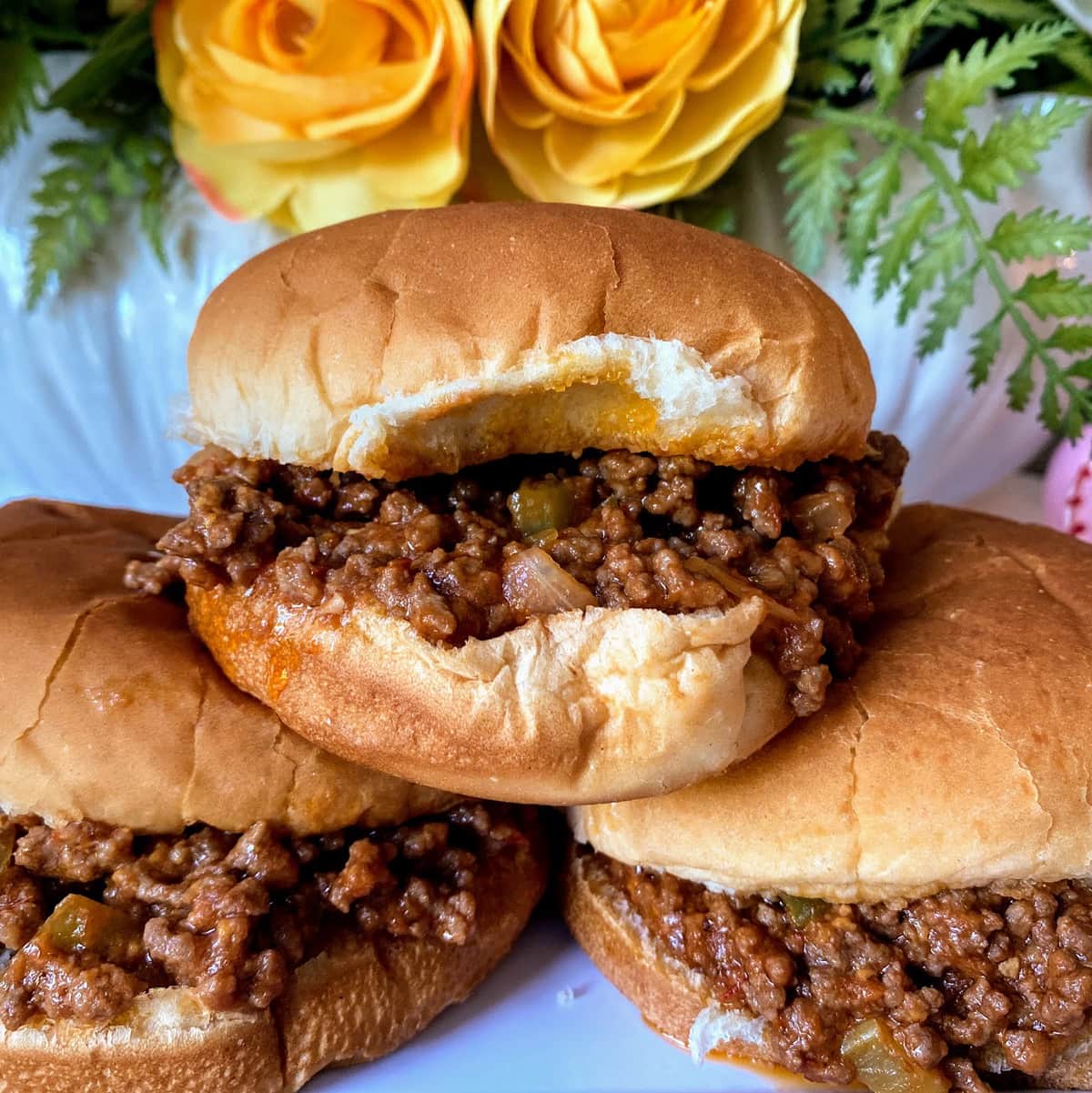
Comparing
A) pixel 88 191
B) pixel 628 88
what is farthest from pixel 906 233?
pixel 88 191

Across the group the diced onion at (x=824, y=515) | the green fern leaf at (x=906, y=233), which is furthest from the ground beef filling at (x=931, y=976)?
the green fern leaf at (x=906, y=233)

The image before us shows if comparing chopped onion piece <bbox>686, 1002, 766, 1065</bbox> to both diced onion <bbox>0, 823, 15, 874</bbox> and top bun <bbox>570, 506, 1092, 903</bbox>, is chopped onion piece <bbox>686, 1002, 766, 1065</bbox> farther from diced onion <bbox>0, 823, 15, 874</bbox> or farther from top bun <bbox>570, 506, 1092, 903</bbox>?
diced onion <bbox>0, 823, 15, 874</bbox>

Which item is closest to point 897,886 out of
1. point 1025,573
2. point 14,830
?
point 1025,573

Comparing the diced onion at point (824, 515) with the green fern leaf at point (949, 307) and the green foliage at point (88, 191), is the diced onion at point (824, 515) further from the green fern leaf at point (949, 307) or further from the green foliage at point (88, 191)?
the green foliage at point (88, 191)

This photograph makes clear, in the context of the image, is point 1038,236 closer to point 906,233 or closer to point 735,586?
point 906,233

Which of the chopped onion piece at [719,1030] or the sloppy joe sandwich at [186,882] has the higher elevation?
the sloppy joe sandwich at [186,882]

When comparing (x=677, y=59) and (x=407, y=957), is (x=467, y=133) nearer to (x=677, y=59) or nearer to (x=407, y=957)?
(x=677, y=59)

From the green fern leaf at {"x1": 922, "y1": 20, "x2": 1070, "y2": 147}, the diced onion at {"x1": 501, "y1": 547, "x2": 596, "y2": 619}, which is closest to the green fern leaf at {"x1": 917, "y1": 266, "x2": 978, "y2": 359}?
the green fern leaf at {"x1": 922, "y1": 20, "x2": 1070, "y2": 147}
